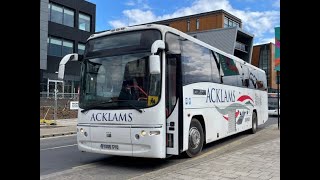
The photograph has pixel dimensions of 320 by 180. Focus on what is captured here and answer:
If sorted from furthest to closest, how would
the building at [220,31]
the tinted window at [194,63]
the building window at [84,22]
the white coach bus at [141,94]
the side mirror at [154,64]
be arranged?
the building at [220,31], the building window at [84,22], the tinted window at [194,63], the white coach bus at [141,94], the side mirror at [154,64]

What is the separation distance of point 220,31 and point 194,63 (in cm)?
3945

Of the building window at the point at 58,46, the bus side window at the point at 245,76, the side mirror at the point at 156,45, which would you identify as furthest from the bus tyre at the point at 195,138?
the building window at the point at 58,46

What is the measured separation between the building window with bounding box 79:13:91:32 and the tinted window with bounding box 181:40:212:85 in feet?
123

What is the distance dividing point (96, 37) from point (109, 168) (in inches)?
127

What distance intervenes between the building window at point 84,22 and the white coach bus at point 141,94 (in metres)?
38.2

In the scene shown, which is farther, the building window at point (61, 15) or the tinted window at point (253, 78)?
the building window at point (61, 15)

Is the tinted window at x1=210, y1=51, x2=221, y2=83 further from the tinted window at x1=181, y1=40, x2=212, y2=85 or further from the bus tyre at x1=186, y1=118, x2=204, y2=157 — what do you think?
the bus tyre at x1=186, y1=118, x2=204, y2=157

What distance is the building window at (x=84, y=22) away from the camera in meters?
44.9

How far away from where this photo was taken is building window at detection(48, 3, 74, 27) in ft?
132

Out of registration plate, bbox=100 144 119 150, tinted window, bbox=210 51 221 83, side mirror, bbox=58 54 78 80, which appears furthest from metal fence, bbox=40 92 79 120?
registration plate, bbox=100 144 119 150

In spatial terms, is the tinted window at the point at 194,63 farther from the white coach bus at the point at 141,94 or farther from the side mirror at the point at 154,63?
the side mirror at the point at 154,63

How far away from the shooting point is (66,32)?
139 ft

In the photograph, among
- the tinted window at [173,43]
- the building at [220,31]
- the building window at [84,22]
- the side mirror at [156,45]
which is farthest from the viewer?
the building at [220,31]
